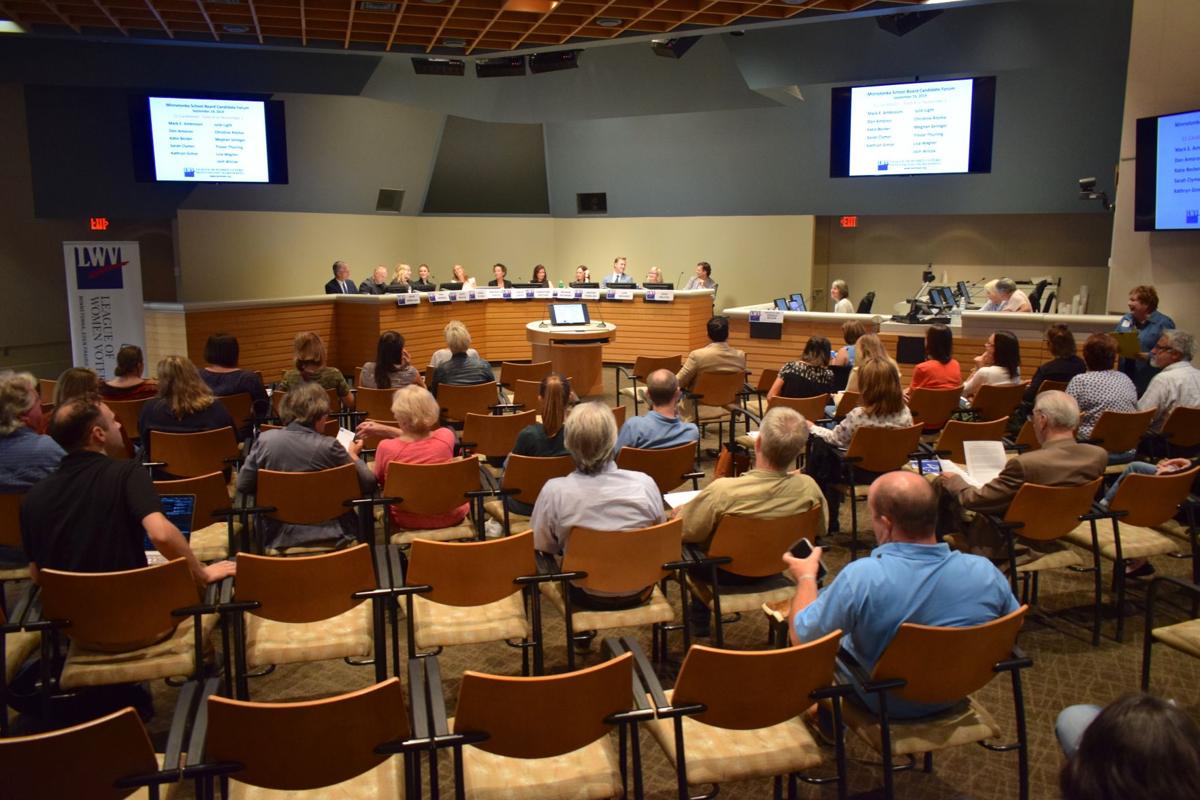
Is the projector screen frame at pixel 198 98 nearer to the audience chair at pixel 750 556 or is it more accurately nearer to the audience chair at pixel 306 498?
the audience chair at pixel 306 498

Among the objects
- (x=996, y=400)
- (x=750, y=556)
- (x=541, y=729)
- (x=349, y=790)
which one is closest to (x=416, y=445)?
(x=750, y=556)

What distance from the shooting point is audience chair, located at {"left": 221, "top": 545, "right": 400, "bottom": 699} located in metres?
3.12

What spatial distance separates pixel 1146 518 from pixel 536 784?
3403 millimetres

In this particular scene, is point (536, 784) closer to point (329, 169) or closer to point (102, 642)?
point (102, 642)

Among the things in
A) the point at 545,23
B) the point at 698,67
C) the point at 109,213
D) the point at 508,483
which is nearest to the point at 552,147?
the point at 698,67

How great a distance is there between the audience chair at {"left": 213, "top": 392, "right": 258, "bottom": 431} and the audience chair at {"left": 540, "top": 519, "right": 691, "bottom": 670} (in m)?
3.76

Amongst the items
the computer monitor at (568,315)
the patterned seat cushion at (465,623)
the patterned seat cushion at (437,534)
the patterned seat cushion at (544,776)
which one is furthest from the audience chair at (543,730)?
the computer monitor at (568,315)

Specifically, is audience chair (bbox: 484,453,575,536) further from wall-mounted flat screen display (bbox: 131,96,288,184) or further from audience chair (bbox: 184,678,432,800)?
wall-mounted flat screen display (bbox: 131,96,288,184)

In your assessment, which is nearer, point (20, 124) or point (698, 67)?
point (20, 124)

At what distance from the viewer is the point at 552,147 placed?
15633 millimetres

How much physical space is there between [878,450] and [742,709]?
306 cm

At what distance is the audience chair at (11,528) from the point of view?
3.79 m

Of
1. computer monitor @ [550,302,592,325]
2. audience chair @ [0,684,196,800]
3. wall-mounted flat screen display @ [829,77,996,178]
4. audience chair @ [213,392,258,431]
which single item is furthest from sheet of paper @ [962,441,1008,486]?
wall-mounted flat screen display @ [829,77,996,178]

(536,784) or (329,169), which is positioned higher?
(329,169)
